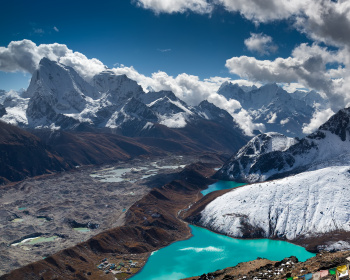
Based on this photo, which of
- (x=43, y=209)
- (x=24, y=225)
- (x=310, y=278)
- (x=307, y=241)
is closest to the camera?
(x=310, y=278)

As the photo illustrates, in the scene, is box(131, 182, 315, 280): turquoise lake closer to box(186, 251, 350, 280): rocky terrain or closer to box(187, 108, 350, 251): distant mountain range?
box(187, 108, 350, 251): distant mountain range

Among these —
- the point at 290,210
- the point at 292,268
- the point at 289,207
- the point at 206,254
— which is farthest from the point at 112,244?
the point at 292,268

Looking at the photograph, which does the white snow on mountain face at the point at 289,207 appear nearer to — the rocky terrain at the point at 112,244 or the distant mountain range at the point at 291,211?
the distant mountain range at the point at 291,211

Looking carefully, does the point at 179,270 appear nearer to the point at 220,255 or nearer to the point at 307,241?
the point at 220,255

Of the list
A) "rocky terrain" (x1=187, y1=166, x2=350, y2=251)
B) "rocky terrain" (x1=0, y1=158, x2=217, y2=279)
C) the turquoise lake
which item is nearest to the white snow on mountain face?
"rocky terrain" (x1=187, y1=166, x2=350, y2=251)

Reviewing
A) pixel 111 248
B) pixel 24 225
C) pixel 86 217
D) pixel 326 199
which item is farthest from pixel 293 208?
pixel 24 225

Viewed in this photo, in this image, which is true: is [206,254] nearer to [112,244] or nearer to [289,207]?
[112,244]

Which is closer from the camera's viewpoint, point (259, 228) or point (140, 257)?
point (140, 257)
